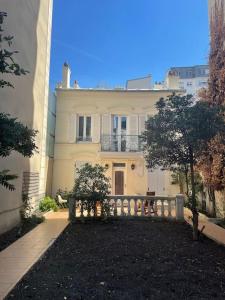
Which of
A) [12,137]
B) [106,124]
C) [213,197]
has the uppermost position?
[106,124]

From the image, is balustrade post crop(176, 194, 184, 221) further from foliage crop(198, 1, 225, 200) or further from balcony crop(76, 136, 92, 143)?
balcony crop(76, 136, 92, 143)

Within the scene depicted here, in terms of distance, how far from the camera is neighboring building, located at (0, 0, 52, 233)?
8425mm

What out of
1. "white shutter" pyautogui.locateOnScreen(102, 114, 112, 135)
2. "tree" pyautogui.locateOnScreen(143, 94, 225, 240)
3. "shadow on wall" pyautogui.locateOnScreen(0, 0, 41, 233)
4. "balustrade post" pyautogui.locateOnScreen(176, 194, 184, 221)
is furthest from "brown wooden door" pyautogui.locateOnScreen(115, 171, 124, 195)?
"tree" pyautogui.locateOnScreen(143, 94, 225, 240)

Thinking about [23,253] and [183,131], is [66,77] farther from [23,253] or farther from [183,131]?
[23,253]

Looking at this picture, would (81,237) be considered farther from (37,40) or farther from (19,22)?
(37,40)

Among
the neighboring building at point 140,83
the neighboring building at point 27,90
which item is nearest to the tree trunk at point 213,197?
the neighboring building at point 27,90

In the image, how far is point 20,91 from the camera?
9492 mm

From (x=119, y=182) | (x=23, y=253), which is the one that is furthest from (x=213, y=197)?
(x=23, y=253)

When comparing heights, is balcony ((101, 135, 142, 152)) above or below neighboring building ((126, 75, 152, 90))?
below

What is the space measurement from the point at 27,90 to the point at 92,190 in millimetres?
4058

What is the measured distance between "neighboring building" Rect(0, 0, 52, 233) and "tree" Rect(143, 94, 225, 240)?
13.0 feet

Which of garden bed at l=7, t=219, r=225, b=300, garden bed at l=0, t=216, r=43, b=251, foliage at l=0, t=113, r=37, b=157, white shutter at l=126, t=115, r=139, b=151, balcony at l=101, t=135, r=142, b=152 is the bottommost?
garden bed at l=7, t=219, r=225, b=300

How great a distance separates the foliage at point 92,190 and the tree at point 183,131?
2688mm

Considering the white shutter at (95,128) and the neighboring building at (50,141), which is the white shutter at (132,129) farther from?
the neighboring building at (50,141)
